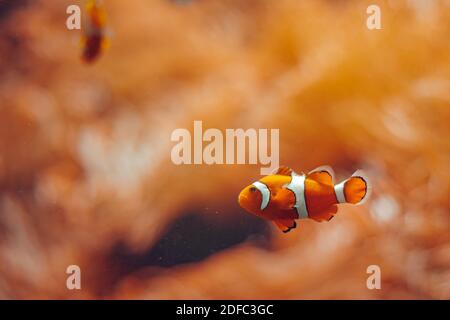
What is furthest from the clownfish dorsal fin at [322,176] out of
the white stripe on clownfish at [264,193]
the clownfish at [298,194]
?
the white stripe on clownfish at [264,193]

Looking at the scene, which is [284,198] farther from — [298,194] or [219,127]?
[219,127]

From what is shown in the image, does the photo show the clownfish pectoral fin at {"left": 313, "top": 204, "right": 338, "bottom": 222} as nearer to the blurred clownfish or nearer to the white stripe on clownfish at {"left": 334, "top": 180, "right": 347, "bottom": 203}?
the white stripe on clownfish at {"left": 334, "top": 180, "right": 347, "bottom": 203}

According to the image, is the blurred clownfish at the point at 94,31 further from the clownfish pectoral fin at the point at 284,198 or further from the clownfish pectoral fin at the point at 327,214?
the clownfish pectoral fin at the point at 327,214

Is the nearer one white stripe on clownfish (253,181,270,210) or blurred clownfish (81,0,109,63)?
white stripe on clownfish (253,181,270,210)

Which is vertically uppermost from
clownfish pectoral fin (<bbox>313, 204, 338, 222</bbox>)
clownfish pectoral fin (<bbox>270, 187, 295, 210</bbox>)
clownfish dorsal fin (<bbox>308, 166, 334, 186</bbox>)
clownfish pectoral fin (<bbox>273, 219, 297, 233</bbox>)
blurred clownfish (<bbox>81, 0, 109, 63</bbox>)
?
blurred clownfish (<bbox>81, 0, 109, 63</bbox>)

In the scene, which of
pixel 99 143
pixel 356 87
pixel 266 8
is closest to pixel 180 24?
pixel 266 8

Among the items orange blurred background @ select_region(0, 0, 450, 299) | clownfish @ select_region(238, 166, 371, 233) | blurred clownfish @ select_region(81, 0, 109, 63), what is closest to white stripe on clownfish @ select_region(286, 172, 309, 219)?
clownfish @ select_region(238, 166, 371, 233)

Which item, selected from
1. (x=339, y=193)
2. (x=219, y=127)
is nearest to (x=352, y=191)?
(x=339, y=193)
